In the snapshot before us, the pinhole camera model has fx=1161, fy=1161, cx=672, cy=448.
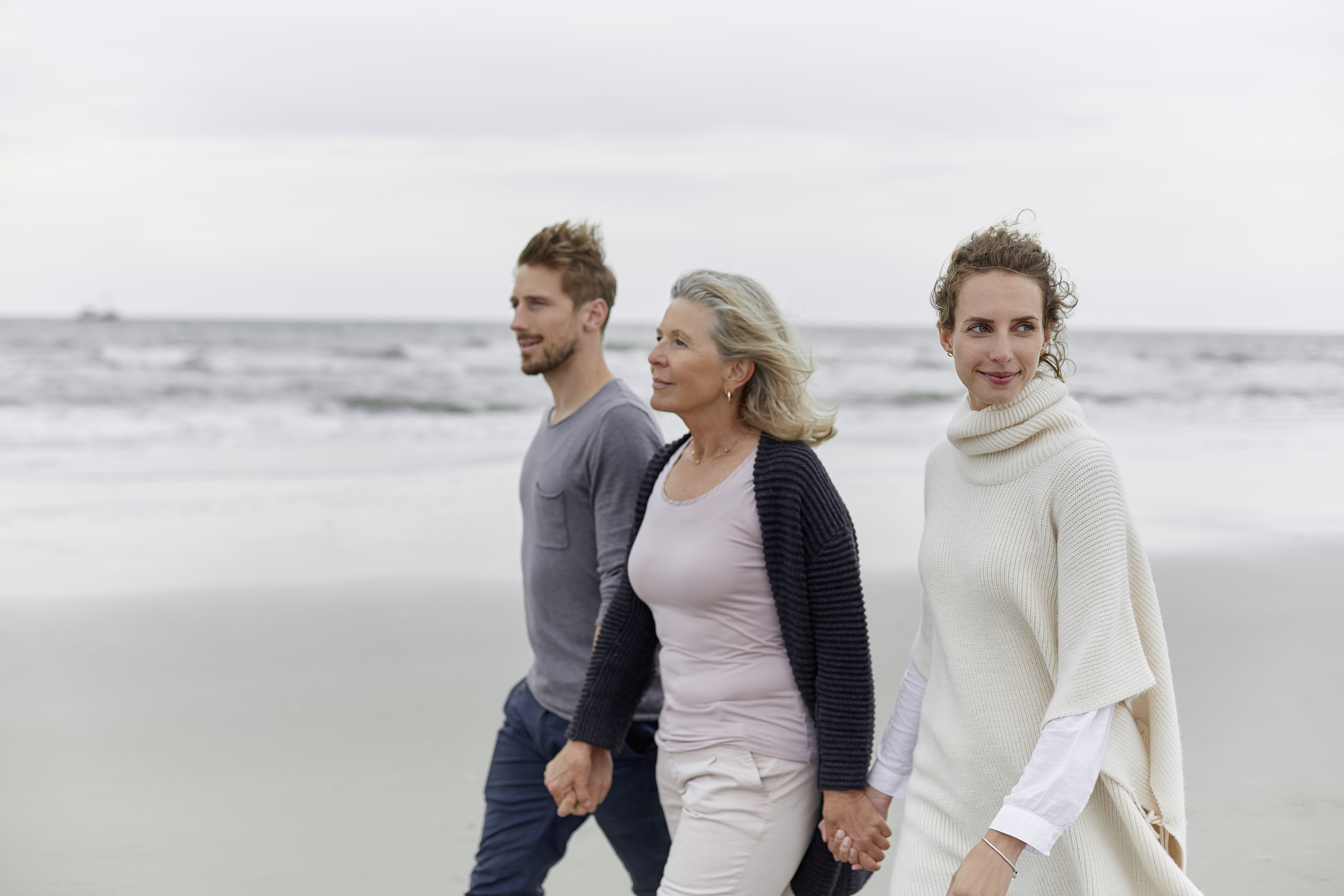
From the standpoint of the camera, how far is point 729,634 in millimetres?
2309

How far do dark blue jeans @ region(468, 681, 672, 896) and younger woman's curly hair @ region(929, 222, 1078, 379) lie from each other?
1.33 meters

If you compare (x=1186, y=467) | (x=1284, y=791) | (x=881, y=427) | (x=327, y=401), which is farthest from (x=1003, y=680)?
(x=327, y=401)

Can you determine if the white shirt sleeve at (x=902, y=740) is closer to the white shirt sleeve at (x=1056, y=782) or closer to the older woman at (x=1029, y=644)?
the older woman at (x=1029, y=644)

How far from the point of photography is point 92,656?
586cm

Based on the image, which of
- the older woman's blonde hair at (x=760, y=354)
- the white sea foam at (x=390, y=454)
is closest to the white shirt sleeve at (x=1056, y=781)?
the older woman's blonde hair at (x=760, y=354)

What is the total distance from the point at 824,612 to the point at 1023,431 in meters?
0.55

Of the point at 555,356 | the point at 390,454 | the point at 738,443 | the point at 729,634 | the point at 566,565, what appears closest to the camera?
the point at 729,634

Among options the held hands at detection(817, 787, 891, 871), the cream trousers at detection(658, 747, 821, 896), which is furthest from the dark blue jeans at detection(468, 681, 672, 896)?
the held hands at detection(817, 787, 891, 871)

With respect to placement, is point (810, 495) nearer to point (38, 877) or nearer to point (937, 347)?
point (38, 877)

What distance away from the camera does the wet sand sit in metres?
3.88

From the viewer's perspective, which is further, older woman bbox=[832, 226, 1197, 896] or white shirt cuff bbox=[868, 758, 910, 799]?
white shirt cuff bbox=[868, 758, 910, 799]

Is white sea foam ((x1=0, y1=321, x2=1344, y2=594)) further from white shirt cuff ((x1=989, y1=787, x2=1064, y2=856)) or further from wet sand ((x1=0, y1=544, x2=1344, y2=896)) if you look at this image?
white shirt cuff ((x1=989, y1=787, x2=1064, y2=856))

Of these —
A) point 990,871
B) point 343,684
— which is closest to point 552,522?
point 990,871

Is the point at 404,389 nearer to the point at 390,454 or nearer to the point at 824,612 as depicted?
the point at 390,454
